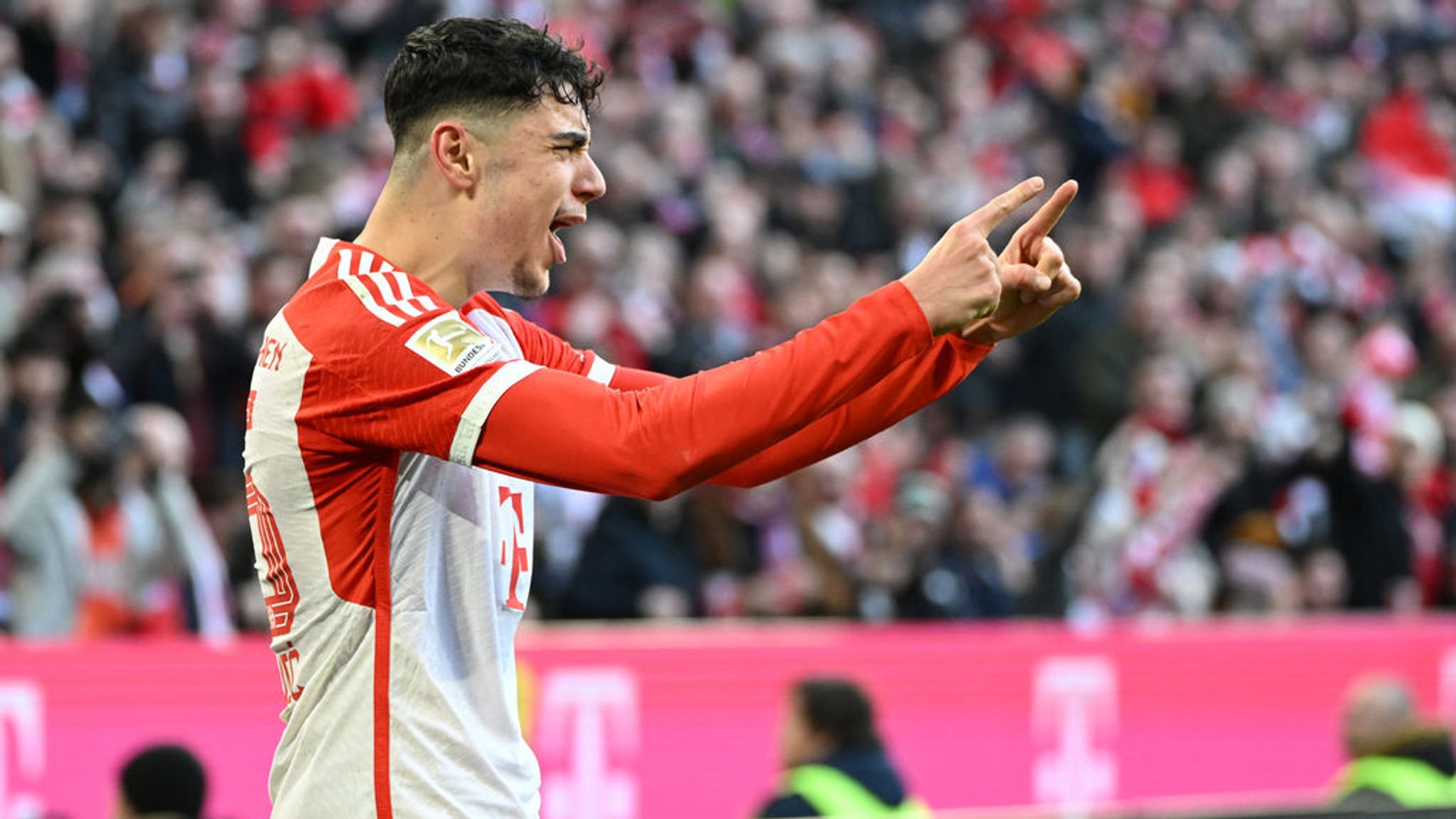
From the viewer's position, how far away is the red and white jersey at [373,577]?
8.49ft

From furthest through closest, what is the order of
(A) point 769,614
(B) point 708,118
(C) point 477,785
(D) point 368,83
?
(B) point 708,118
(D) point 368,83
(A) point 769,614
(C) point 477,785

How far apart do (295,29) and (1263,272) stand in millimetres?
6929

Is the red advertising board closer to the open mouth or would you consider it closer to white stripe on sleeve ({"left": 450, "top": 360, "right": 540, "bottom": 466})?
the open mouth

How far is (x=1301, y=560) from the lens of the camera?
11.8 meters

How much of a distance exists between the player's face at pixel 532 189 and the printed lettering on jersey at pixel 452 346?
227mm

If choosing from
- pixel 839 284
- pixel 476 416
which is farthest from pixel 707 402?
pixel 839 284

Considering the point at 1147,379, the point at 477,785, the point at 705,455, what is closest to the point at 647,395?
the point at 705,455

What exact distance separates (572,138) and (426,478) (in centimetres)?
51

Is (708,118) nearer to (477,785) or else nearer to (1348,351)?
(1348,351)

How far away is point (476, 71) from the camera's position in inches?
106

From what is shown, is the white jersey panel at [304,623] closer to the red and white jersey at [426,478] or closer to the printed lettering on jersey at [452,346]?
the red and white jersey at [426,478]

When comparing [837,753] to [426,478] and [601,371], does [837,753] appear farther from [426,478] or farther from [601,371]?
[426,478]

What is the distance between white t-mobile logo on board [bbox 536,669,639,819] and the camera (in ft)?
25.6

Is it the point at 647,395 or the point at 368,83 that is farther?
the point at 368,83
